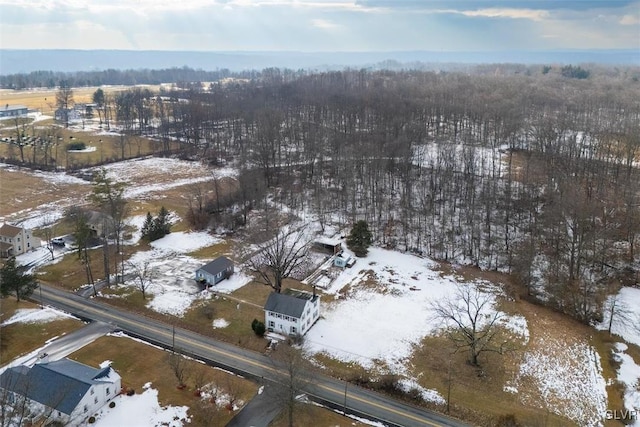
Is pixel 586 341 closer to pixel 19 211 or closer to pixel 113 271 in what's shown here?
pixel 113 271

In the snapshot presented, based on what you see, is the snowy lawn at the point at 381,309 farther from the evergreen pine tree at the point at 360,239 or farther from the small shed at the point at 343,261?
the evergreen pine tree at the point at 360,239

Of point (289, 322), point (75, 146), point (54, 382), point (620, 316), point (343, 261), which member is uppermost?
point (75, 146)

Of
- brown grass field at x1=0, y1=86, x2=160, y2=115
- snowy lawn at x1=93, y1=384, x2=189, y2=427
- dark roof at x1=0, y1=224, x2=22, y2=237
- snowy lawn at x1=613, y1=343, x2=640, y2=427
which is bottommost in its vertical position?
snowy lawn at x1=613, y1=343, x2=640, y2=427

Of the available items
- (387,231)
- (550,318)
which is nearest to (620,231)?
(550,318)

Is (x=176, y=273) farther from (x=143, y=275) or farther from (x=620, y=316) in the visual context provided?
(x=620, y=316)

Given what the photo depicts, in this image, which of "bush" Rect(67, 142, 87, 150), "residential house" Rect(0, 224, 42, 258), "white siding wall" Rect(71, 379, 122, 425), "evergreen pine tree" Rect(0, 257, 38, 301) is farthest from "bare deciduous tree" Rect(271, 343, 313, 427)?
"bush" Rect(67, 142, 87, 150)

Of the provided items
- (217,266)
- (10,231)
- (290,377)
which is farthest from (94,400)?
(10,231)

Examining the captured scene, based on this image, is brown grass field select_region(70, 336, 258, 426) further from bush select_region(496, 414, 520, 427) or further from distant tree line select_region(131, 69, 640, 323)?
distant tree line select_region(131, 69, 640, 323)
